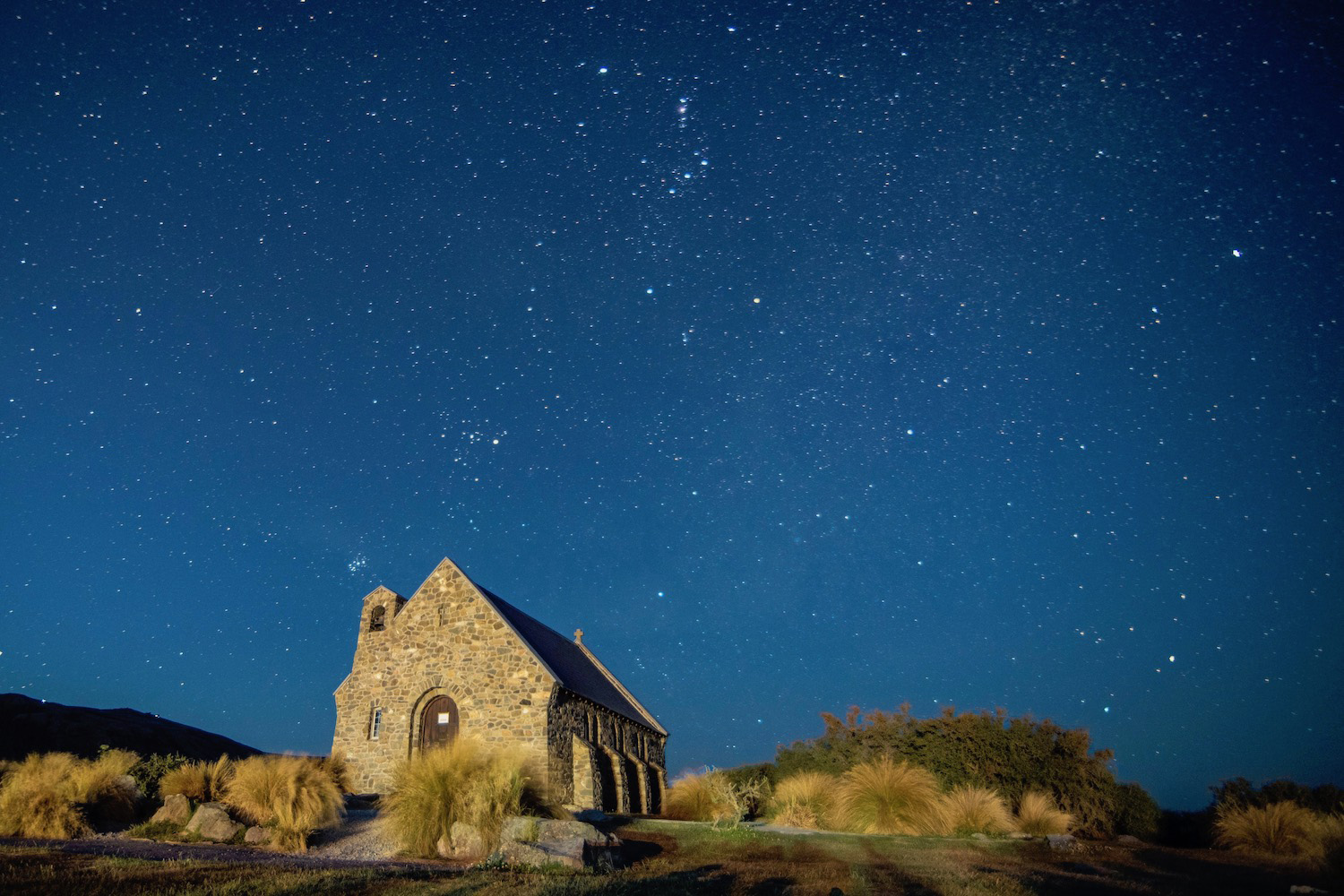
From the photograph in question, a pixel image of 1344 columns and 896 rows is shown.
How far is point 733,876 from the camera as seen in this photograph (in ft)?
32.1

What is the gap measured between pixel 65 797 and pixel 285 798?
4.11 metres

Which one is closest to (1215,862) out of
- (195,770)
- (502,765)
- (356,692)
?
(502,765)

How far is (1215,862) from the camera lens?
41.2 feet

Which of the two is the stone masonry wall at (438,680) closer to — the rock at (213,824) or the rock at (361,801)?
the rock at (361,801)

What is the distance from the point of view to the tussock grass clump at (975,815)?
16797 mm

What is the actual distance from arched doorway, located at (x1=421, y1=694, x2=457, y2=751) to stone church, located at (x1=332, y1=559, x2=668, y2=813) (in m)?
0.03

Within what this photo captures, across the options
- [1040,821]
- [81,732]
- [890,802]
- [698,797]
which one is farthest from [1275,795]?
[81,732]

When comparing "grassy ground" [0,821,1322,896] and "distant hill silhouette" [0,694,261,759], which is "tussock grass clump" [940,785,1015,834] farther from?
"distant hill silhouette" [0,694,261,759]

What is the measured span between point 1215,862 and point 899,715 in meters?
17.0

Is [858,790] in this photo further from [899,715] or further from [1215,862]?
[899,715]

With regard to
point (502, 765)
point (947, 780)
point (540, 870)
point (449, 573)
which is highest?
point (449, 573)

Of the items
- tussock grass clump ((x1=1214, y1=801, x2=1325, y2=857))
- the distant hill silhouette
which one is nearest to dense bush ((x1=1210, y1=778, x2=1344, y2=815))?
tussock grass clump ((x1=1214, y1=801, x2=1325, y2=857))

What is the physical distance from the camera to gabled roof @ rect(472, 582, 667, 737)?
25281 millimetres

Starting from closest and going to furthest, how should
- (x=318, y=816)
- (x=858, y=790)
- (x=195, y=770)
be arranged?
(x=318, y=816), (x=195, y=770), (x=858, y=790)
